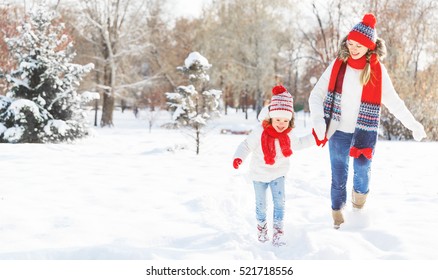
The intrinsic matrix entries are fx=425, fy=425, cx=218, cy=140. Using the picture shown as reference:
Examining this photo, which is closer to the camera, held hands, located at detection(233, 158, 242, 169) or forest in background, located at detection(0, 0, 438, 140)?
held hands, located at detection(233, 158, 242, 169)

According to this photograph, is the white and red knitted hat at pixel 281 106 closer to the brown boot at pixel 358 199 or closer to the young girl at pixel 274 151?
the young girl at pixel 274 151

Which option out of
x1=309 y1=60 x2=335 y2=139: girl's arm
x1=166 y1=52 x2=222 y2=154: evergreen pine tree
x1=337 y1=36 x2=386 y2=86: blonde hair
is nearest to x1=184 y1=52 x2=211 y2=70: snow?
x1=166 y1=52 x2=222 y2=154: evergreen pine tree

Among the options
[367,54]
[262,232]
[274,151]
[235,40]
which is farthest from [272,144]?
[235,40]

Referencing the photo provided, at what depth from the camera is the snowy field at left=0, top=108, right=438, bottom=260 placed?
3.34 m

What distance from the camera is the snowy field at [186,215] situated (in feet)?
11.0

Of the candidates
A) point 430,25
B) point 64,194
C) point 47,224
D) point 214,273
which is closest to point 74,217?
point 47,224

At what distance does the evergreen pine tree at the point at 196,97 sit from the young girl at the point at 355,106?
703 cm

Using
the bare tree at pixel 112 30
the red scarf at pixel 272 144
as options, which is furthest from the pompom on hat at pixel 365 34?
the bare tree at pixel 112 30

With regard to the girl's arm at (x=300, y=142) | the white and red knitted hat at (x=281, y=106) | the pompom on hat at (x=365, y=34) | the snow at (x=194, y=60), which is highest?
the snow at (x=194, y=60)

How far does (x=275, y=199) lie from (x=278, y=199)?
0.08 feet

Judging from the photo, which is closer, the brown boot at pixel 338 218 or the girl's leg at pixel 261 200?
the girl's leg at pixel 261 200

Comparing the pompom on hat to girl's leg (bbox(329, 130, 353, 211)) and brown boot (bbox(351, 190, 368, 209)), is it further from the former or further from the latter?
brown boot (bbox(351, 190, 368, 209))

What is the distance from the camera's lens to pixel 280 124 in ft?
11.5

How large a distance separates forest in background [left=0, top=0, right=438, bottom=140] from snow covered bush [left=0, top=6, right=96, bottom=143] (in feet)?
5.14
